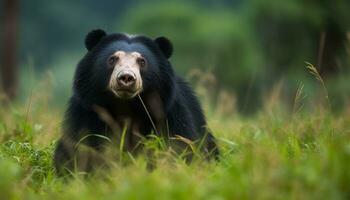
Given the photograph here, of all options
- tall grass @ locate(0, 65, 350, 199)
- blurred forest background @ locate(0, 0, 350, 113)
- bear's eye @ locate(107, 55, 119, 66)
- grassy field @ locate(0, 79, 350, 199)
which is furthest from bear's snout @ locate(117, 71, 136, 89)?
blurred forest background @ locate(0, 0, 350, 113)

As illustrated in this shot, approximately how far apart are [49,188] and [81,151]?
31.1 inches

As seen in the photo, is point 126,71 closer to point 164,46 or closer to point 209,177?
point 164,46

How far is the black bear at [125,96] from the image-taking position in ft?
23.8

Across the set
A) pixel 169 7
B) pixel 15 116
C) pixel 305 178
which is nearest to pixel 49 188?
pixel 305 178

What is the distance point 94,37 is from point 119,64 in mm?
495

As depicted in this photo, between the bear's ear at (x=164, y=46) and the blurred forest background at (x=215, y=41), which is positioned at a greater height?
the bear's ear at (x=164, y=46)

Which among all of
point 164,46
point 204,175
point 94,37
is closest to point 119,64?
point 94,37

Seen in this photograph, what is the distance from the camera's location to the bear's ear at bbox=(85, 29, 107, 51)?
774cm

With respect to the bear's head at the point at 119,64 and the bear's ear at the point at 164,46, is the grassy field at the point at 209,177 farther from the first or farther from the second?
the bear's ear at the point at 164,46

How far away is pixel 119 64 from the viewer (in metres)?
7.45

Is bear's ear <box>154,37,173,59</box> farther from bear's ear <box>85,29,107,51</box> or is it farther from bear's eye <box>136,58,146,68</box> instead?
bear's ear <box>85,29,107,51</box>

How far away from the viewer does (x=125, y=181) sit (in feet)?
17.4

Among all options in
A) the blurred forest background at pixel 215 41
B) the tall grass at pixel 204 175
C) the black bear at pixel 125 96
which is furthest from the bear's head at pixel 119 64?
the blurred forest background at pixel 215 41

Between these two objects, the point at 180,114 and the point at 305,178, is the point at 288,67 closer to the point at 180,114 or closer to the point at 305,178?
the point at 180,114
